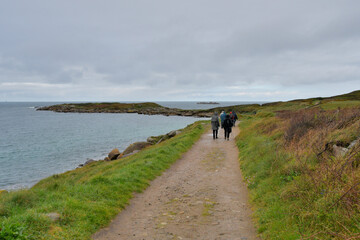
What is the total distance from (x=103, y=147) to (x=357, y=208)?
33.1 meters

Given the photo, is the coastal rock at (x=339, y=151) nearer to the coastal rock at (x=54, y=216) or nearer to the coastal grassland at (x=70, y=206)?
the coastal grassland at (x=70, y=206)

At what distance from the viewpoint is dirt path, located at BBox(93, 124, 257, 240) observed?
5602 mm

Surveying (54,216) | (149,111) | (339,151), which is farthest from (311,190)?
(149,111)

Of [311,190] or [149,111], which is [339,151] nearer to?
[311,190]

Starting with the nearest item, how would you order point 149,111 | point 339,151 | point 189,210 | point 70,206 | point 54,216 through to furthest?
point 54,216, point 70,206, point 189,210, point 339,151, point 149,111

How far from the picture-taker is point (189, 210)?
22.9 ft

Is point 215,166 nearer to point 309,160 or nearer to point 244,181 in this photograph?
point 244,181

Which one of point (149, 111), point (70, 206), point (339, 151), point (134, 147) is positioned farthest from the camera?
point (149, 111)

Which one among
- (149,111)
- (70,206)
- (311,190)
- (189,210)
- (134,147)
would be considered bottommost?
(134,147)

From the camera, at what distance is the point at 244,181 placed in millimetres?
9484

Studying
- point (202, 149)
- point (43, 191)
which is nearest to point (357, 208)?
point (43, 191)

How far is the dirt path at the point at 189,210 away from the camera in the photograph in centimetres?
560

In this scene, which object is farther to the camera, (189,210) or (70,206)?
(189,210)

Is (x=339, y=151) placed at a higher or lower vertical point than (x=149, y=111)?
lower
